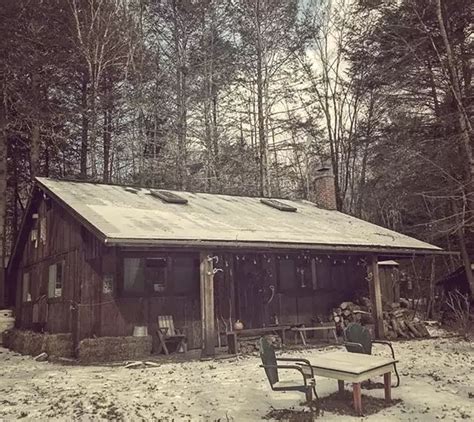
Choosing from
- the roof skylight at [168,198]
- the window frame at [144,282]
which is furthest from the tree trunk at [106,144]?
the window frame at [144,282]

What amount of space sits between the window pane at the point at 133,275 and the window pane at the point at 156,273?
0.16 m

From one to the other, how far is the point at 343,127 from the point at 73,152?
15.0 metres

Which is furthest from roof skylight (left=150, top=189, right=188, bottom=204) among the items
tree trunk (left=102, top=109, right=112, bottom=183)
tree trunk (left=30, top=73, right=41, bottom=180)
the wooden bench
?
tree trunk (left=102, top=109, right=112, bottom=183)

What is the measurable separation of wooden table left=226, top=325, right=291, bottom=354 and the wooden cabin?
2.22 ft

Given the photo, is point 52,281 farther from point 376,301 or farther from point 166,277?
point 376,301

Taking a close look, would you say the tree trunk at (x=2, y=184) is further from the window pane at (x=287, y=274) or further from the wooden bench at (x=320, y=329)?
the wooden bench at (x=320, y=329)

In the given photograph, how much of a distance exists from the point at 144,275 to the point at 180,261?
105cm

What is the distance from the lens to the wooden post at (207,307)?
10.4m

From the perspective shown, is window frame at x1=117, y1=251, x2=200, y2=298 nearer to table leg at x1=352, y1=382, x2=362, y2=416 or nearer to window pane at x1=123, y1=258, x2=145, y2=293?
window pane at x1=123, y1=258, x2=145, y2=293

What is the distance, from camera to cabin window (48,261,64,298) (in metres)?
12.7

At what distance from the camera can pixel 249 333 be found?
1172cm

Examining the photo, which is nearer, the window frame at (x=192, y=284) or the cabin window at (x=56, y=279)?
the window frame at (x=192, y=284)

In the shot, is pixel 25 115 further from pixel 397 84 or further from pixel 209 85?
pixel 397 84

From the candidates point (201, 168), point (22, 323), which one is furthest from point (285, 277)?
point (201, 168)
